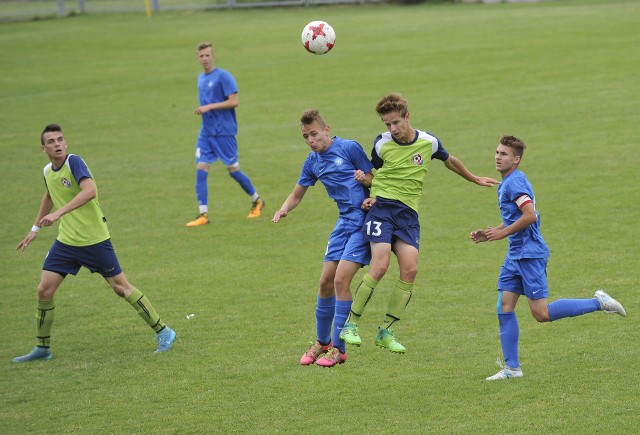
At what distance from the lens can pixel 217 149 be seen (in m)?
17.5

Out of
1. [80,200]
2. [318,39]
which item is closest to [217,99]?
[318,39]

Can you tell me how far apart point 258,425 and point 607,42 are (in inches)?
1013

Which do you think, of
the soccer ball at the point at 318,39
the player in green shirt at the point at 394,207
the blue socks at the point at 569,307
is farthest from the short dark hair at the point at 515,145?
the soccer ball at the point at 318,39

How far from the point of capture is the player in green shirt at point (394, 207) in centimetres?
949

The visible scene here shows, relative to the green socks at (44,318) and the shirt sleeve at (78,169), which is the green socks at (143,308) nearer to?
the green socks at (44,318)

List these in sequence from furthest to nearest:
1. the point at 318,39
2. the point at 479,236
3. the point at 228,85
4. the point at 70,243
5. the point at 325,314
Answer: the point at 228,85, the point at 318,39, the point at 70,243, the point at 325,314, the point at 479,236

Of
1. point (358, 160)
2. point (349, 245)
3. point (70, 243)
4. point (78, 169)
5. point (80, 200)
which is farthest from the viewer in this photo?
point (70, 243)

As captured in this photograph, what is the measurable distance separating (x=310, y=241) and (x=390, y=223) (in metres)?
6.55

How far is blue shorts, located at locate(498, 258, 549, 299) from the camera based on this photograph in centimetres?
941

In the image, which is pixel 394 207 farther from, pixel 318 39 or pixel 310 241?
pixel 310 241

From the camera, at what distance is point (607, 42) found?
31.6 metres

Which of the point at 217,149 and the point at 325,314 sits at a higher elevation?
the point at 217,149

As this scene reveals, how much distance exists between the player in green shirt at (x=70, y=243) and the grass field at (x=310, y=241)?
Result: 19.2 inches

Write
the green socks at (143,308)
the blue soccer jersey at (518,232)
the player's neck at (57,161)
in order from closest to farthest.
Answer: the blue soccer jersey at (518,232), the player's neck at (57,161), the green socks at (143,308)
